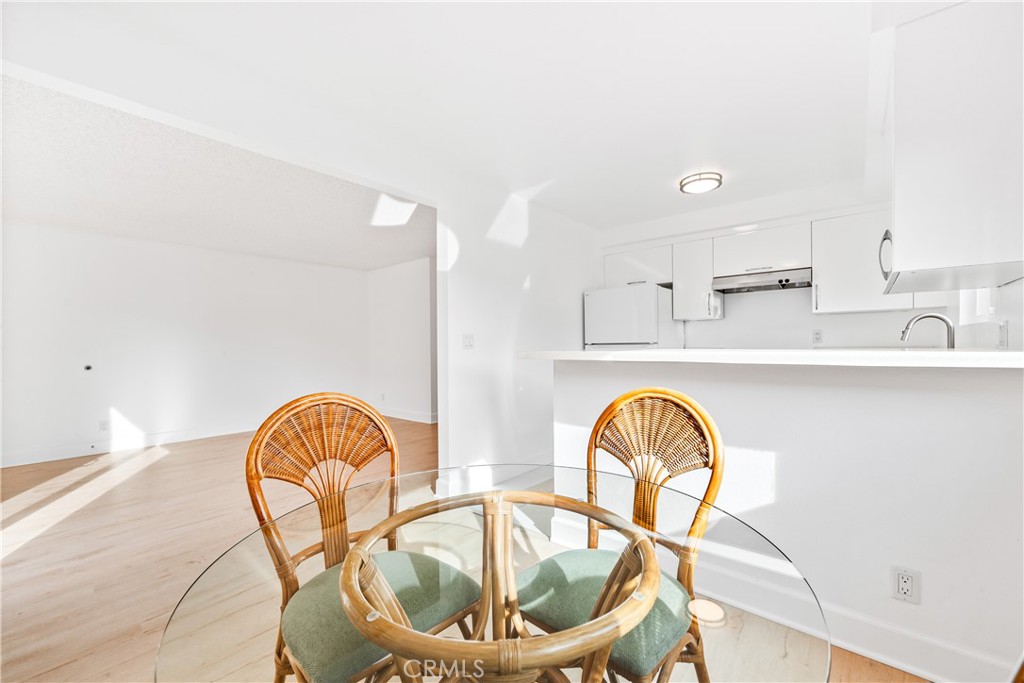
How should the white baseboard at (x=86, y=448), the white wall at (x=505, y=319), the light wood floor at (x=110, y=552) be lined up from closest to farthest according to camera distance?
the light wood floor at (x=110, y=552) < the white wall at (x=505, y=319) < the white baseboard at (x=86, y=448)

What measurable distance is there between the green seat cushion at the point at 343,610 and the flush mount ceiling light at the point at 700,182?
129 inches

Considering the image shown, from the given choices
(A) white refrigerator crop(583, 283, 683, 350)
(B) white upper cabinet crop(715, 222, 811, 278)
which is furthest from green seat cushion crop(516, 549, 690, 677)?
(B) white upper cabinet crop(715, 222, 811, 278)

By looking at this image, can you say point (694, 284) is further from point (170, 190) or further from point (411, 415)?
point (170, 190)

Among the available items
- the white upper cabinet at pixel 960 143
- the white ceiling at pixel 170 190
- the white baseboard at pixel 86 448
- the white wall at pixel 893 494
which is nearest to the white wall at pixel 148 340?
the white baseboard at pixel 86 448

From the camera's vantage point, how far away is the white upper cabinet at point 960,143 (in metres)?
1.36

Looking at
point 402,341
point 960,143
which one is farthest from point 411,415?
point 960,143

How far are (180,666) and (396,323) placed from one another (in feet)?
20.6

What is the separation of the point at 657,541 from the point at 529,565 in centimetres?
33

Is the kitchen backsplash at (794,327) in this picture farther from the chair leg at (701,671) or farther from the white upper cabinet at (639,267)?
the chair leg at (701,671)

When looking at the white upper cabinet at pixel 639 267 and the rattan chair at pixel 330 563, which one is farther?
the white upper cabinet at pixel 639 267

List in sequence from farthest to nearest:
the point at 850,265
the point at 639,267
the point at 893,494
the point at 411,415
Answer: the point at 411,415 → the point at 639,267 → the point at 850,265 → the point at 893,494

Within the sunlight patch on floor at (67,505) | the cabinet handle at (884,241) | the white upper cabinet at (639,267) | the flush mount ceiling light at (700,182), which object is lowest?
the sunlight patch on floor at (67,505)

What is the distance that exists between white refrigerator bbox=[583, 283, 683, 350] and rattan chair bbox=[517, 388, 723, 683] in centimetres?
292

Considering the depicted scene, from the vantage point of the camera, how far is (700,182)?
3369 millimetres
